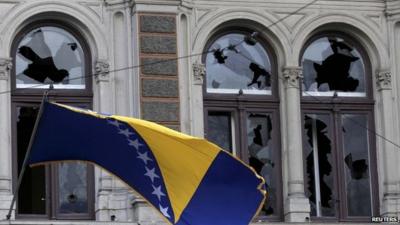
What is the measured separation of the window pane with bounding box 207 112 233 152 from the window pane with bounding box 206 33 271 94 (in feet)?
1.64

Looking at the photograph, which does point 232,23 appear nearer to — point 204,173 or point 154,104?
point 154,104

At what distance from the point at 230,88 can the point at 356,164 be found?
9.80ft

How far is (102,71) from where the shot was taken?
95.2ft

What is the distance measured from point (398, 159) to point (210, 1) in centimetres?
492

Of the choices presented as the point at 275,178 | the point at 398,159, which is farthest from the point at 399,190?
the point at 275,178

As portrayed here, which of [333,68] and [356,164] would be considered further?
[333,68]

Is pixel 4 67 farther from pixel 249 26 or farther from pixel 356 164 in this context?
pixel 356 164

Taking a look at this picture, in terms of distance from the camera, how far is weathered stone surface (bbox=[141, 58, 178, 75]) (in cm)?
2892

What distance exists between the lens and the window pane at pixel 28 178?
28391mm

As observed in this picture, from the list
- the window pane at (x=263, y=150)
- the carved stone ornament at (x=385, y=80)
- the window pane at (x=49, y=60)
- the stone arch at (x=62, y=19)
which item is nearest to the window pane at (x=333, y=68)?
the carved stone ornament at (x=385, y=80)

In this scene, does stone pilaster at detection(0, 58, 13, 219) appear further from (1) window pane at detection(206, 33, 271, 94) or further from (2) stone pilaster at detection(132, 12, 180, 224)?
(1) window pane at detection(206, 33, 271, 94)

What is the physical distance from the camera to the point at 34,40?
95.7 feet

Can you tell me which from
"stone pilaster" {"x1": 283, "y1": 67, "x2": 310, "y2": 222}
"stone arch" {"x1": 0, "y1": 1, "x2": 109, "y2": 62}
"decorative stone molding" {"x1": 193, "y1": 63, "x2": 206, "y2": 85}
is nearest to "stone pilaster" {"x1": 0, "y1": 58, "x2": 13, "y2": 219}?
"stone arch" {"x1": 0, "y1": 1, "x2": 109, "y2": 62}

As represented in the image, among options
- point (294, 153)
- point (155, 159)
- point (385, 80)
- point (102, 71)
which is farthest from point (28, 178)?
point (385, 80)
